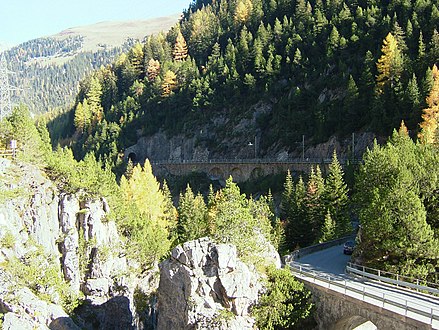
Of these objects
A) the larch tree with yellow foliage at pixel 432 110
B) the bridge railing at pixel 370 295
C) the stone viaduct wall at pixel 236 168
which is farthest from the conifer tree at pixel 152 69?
the bridge railing at pixel 370 295

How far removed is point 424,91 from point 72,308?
163 ft

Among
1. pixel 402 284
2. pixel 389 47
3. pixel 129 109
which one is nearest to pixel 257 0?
pixel 129 109

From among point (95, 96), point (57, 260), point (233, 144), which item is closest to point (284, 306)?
point (57, 260)

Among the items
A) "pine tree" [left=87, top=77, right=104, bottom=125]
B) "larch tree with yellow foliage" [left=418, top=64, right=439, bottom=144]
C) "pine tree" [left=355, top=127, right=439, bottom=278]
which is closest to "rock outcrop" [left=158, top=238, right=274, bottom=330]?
"pine tree" [left=355, top=127, right=439, bottom=278]

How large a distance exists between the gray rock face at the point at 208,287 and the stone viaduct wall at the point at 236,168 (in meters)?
41.7

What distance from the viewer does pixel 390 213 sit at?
31.3 meters

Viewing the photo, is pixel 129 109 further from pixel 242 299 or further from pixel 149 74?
pixel 242 299

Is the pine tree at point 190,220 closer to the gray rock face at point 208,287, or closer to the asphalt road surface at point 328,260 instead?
the asphalt road surface at point 328,260

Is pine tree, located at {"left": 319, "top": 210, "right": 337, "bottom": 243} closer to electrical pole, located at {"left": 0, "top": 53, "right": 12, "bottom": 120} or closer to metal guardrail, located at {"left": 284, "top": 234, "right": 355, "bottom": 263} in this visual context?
metal guardrail, located at {"left": 284, "top": 234, "right": 355, "bottom": 263}

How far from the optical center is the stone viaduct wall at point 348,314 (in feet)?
78.6

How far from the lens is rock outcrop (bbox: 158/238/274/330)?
91.3 feet

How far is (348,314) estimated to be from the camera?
2700 centimetres

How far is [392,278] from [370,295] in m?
5.38

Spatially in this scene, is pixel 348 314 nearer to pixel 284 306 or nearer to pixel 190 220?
pixel 284 306
